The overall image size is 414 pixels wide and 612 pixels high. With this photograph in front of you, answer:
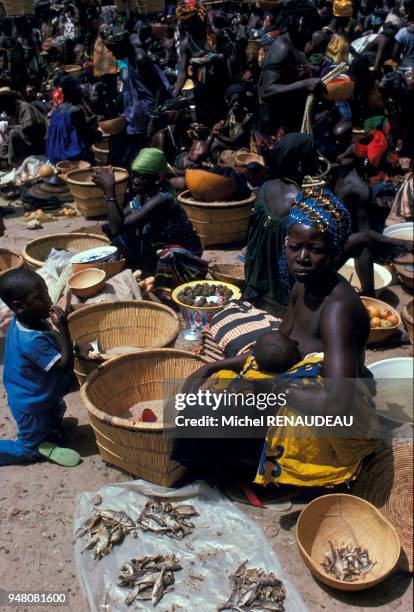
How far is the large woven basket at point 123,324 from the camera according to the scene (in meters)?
3.69

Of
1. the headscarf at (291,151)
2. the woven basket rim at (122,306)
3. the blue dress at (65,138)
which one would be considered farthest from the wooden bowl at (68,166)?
the headscarf at (291,151)

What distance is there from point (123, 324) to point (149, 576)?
76.3 inches

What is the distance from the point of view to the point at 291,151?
11.5 ft

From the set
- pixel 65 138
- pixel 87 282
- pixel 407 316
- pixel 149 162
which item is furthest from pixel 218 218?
pixel 65 138

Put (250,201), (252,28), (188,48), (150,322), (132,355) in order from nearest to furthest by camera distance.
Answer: (132,355), (150,322), (250,201), (188,48), (252,28)

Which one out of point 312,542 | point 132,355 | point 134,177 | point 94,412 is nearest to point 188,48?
point 134,177

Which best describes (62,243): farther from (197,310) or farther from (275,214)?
(275,214)

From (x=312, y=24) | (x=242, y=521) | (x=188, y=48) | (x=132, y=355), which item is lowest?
(x=242, y=521)

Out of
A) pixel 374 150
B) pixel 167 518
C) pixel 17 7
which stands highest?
pixel 17 7

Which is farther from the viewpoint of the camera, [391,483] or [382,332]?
[382,332]

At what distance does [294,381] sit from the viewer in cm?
229

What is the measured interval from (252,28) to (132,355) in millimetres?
11523

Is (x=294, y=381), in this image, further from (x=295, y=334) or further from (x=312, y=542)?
(x=312, y=542)

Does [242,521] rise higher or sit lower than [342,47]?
lower
